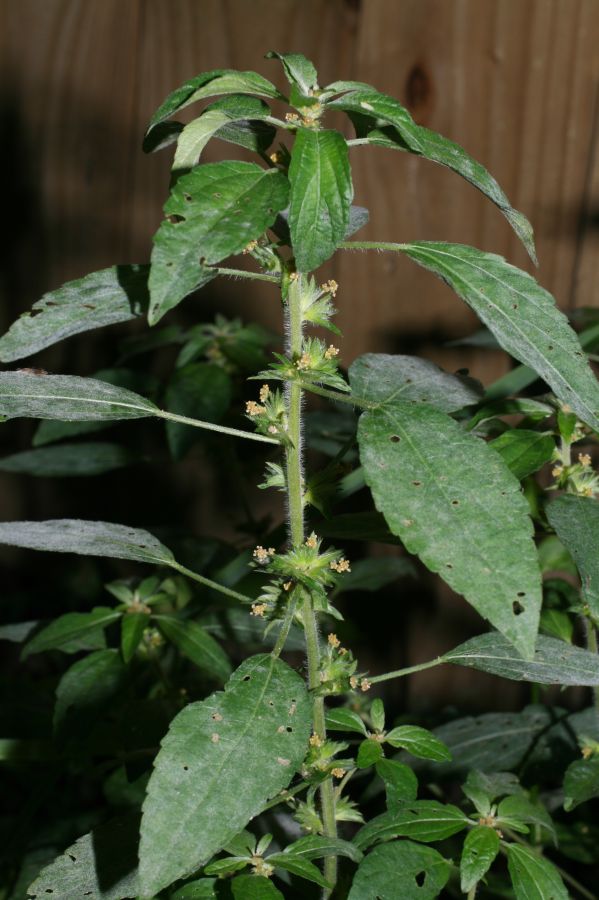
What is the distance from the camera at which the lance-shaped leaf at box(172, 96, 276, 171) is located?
0.68m

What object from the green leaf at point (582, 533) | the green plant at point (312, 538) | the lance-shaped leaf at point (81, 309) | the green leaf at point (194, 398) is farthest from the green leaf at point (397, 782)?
the green leaf at point (194, 398)

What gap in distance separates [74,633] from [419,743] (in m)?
0.53

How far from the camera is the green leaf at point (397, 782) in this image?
0.87m

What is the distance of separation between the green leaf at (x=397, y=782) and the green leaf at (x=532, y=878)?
0.10m

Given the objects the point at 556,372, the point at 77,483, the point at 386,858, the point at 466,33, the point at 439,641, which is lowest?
the point at 439,641

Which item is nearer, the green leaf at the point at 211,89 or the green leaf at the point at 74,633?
the green leaf at the point at 211,89

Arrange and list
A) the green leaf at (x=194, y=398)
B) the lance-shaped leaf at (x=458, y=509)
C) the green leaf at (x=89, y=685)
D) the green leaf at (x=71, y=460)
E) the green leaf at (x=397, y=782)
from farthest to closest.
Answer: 1. the green leaf at (x=71, y=460)
2. the green leaf at (x=194, y=398)
3. the green leaf at (x=89, y=685)
4. the green leaf at (x=397, y=782)
5. the lance-shaped leaf at (x=458, y=509)

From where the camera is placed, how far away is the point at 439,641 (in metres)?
2.09

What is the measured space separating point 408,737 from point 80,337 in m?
1.53

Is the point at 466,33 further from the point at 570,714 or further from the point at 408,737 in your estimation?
the point at 408,737

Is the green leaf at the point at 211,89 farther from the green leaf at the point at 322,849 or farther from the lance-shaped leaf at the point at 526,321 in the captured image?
the green leaf at the point at 322,849

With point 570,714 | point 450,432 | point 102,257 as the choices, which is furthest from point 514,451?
point 102,257

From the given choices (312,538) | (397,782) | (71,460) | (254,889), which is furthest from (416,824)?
(71,460)

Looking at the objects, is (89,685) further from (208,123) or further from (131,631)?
(208,123)
